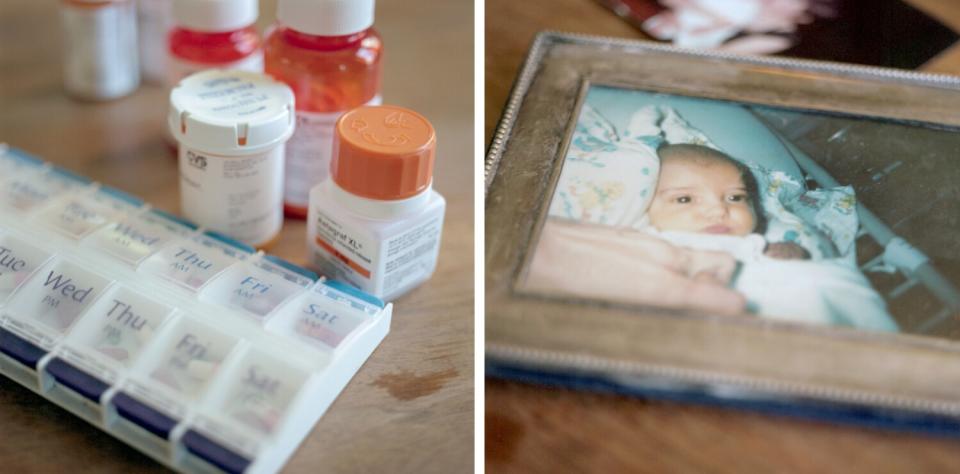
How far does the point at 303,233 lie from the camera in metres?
0.57

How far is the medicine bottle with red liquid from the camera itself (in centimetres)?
54

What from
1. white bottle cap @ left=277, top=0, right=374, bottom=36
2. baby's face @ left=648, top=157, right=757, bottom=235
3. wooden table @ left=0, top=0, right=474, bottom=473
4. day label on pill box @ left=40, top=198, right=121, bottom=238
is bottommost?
wooden table @ left=0, top=0, right=474, bottom=473

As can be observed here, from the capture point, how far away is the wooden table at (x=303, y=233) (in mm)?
422

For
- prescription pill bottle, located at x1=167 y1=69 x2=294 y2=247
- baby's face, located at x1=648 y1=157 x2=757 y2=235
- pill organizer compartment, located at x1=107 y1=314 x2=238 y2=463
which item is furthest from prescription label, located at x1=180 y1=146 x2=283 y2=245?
baby's face, located at x1=648 y1=157 x2=757 y2=235

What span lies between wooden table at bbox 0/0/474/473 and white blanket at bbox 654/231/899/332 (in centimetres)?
13

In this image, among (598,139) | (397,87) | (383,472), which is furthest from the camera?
(397,87)

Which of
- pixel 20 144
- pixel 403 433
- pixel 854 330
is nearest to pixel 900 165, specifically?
pixel 854 330

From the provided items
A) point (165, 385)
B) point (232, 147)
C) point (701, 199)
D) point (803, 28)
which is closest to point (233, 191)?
point (232, 147)

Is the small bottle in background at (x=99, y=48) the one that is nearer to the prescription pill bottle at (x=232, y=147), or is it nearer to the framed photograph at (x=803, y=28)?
the prescription pill bottle at (x=232, y=147)

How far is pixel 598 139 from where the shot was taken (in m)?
0.52

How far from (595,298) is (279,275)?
0.16 meters

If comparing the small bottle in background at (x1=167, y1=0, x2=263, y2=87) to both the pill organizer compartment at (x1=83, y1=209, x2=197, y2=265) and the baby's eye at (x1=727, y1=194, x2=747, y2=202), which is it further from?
the baby's eye at (x1=727, y1=194, x2=747, y2=202)

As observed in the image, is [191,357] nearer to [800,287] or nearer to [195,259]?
[195,259]

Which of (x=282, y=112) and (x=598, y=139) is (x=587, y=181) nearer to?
(x=598, y=139)
